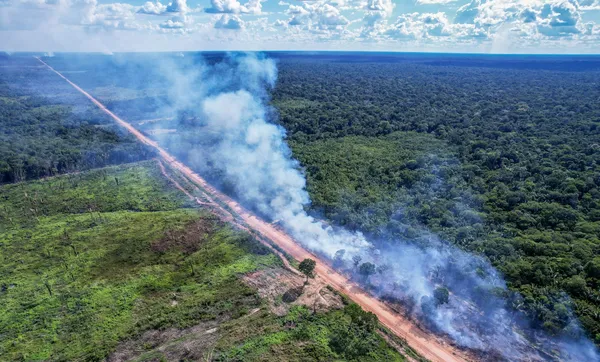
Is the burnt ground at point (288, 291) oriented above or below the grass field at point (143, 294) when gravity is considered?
above

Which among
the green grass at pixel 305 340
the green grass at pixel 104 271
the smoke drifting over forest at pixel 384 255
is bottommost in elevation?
the green grass at pixel 104 271

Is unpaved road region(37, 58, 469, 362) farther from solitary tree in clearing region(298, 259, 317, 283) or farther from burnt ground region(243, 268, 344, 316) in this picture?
solitary tree in clearing region(298, 259, 317, 283)

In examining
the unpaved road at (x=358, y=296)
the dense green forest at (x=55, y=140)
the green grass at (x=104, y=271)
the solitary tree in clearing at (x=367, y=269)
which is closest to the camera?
the unpaved road at (x=358, y=296)

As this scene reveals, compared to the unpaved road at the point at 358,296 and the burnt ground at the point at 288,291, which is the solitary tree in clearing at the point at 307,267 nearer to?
the burnt ground at the point at 288,291

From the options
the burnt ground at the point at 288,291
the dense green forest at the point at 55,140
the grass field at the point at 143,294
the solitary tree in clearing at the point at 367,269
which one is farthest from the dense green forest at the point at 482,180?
the dense green forest at the point at 55,140

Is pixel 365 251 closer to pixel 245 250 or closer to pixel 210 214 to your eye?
pixel 245 250

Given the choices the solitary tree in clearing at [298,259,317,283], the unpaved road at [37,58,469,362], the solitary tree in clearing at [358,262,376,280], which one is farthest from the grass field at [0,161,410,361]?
the solitary tree in clearing at [358,262,376,280]

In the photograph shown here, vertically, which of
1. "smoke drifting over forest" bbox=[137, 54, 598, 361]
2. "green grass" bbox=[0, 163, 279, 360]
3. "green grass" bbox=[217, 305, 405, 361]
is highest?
"smoke drifting over forest" bbox=[137, 54, 598, 361]
